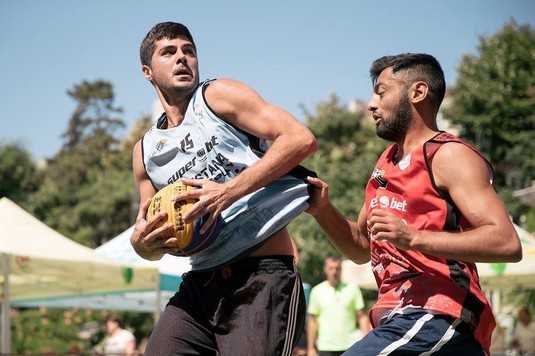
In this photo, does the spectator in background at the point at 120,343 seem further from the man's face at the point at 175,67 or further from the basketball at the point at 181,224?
the basketball at the point at 181,224

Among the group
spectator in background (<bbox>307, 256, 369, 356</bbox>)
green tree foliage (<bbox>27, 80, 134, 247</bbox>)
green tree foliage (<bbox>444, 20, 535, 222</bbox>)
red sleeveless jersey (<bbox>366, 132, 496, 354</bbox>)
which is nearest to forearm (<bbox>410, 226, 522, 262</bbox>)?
red sleeveless jersey (<bbox>366, 132, 496, 354</bbox>)

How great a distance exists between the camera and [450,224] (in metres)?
4.11

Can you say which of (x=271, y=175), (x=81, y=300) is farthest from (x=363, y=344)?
(x=81, y=300)

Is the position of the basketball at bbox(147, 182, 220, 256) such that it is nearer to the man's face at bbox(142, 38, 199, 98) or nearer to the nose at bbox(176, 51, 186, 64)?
the man's face at bbox(142, 38, 199, 98)

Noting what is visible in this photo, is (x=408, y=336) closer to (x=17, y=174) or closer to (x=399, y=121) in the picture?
(x=399, y=121)

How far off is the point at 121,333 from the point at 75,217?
133ft

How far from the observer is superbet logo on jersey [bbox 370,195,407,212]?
167 inches

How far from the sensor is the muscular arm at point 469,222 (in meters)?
3.88

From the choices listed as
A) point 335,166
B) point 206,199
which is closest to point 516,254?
point 206,199

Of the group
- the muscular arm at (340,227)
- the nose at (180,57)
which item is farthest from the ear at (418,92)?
the nose at (180,57)

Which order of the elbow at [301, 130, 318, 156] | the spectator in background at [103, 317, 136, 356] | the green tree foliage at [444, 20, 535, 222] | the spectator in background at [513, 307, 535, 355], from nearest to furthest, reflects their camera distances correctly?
the elbow at [301, 130, 318, 156]
the spectator in background at [103, 317, 136, 356]
the spectator in background at [513, 307, 535, 355]
the green tree foliage at [444, 20, 535, 222]

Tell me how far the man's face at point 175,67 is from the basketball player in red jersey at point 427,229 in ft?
3.39

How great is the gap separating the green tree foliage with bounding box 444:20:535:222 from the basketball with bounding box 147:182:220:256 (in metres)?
36.5

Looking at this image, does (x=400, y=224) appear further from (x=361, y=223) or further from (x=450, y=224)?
(x=361, y=223)
